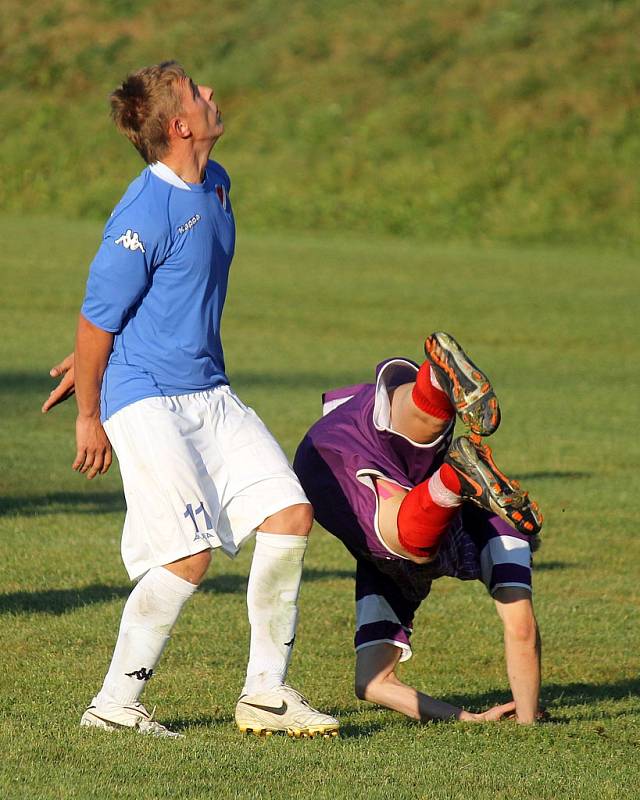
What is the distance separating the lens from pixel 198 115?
5.38 metres

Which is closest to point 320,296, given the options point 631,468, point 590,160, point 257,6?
point 631,468

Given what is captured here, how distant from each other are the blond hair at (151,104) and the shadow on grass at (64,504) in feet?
16.9

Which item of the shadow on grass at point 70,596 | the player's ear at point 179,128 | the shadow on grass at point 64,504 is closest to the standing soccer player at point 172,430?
the player's ear at point 179,128

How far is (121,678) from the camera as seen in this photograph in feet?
17.2

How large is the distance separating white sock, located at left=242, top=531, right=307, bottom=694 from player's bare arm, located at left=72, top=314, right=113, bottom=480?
591 millimetres

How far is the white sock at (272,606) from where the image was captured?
5.29 metres

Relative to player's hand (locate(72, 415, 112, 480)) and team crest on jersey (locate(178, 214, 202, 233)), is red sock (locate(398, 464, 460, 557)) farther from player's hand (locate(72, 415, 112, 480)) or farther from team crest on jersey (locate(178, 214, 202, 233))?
team crest on jersey (locate(178, 214, 202, 233))

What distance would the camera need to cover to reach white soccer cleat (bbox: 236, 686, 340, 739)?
5.23 meters

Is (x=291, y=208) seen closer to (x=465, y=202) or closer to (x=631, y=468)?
(x=465, y=202)

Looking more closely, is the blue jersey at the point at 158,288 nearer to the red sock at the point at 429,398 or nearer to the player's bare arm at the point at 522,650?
the red sock at the point at 429,398

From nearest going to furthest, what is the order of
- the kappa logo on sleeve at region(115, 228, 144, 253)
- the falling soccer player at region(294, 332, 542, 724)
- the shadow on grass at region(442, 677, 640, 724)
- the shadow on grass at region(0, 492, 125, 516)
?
the kappa logo on sleeve at region(115, 228, 144, 253), the falling soccer player at region(294, 332, 542, 724), the shadow on grass at region(442, 677, 640, 724), the shadow on grass at region(0, 492, 125, 516)

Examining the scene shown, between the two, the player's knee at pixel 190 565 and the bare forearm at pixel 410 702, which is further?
the bare forearm at pixel 410 702

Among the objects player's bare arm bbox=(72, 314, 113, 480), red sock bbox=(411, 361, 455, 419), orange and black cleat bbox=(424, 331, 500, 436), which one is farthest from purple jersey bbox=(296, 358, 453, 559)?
player's bare arm bbox=(72, 314, 113, 480)

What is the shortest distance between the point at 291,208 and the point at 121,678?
36.8 metres
